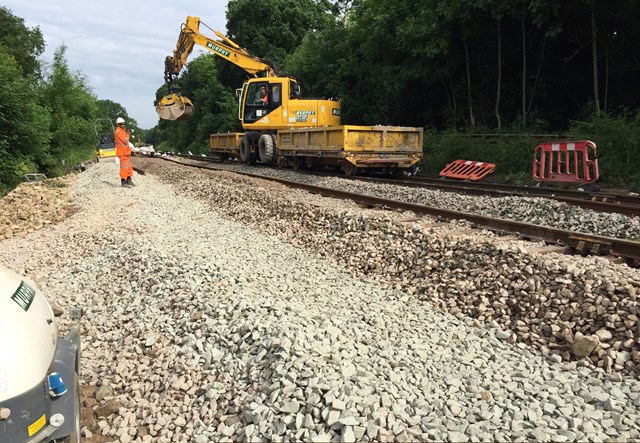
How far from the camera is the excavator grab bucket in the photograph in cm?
2183

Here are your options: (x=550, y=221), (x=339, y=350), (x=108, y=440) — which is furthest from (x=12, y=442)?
(x=550, y=221)

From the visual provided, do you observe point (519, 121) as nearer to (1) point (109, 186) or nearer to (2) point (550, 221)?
(2) point (550, 221)

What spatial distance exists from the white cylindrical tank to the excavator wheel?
52.9 ft

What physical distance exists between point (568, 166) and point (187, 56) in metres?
16.8

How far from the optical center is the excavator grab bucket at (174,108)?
859 inches

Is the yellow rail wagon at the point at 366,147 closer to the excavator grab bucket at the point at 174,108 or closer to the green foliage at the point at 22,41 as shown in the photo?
the excavator grab bucket at the point at 174,108

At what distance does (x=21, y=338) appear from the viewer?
2.19 meters

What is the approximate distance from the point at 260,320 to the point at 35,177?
18.5m

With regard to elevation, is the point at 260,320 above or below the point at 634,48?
below

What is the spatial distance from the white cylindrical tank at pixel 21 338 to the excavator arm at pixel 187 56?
20031 mm

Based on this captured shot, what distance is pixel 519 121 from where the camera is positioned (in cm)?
1723

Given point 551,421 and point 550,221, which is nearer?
point 551,421

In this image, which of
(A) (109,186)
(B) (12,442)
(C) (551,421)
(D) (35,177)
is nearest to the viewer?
(B) (12,442)

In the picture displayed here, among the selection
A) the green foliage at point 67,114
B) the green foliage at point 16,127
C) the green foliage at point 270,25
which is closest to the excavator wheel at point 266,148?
the green foliage at point 16,127
